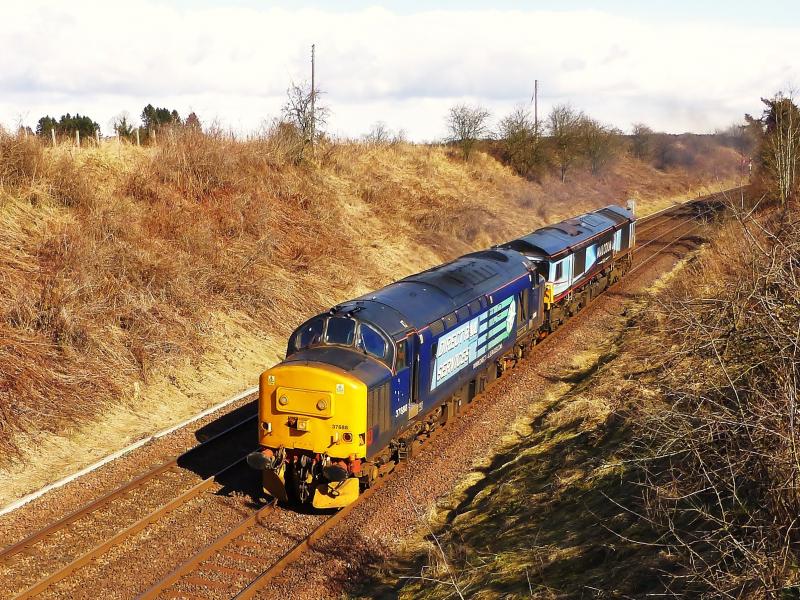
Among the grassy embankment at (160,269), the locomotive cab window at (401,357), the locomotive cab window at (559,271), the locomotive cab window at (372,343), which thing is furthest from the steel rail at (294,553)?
the locomotive cab window at (559,271)

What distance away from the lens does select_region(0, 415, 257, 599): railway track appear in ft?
40.3

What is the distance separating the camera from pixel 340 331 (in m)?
14.6

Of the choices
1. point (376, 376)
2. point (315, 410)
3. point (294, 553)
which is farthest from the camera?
point (376, 376)

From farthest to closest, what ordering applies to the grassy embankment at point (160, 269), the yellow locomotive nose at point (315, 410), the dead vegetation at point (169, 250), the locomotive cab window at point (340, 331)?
the dead vegetation at point (169, 250)
the grassy embankment at point (160, 269)
the locomotive cab window at point (340, 331)
the yellow locomotive nose at point (315, 410)

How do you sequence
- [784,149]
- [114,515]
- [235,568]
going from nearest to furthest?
[235,568]
[114,515]
[784,149]

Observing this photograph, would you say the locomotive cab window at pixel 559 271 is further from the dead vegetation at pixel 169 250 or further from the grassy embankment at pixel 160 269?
the grassy embankment at pixel 160 269

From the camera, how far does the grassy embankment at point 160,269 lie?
1842 centimetres

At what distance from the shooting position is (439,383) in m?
16.7

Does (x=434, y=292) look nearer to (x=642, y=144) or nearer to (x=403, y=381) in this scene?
(x=403, y=381)

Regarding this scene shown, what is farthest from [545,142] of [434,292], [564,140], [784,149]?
[434,292]

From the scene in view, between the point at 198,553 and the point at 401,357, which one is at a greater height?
the point at 401,357

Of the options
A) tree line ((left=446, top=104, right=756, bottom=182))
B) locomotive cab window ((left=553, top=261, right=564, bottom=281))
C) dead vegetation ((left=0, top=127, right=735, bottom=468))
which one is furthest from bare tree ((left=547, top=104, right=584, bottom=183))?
locomotive cab window ((left=553, top=261, right=564, bottom=281))

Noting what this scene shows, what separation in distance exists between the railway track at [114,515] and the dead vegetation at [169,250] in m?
3.21

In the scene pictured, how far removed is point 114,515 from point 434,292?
26.2ft
